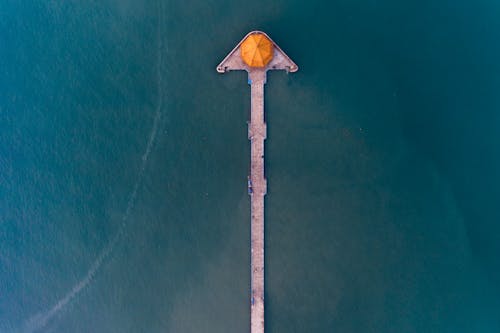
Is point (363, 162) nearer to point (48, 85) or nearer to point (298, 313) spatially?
point (298, 313)

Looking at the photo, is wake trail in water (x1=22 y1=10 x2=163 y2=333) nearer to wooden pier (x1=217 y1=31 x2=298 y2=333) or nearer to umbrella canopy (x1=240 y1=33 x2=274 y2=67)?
wooden pier (x1=217 y1=31 x2=298 y2=333)

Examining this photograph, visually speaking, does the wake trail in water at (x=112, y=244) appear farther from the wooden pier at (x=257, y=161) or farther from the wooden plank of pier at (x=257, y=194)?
the wooden plank of pier at (x=257, y=194)

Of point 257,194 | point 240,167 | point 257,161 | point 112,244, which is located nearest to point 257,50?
point 257,161

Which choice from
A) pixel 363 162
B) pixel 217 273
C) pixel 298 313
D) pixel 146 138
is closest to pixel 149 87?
pixel 146 138

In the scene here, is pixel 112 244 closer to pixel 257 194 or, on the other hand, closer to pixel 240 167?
pixel 240 167

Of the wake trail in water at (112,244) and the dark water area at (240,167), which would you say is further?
the wake trail in water at (112,244)

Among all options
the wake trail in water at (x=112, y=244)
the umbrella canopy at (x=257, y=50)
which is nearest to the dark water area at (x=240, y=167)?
the wake trail in water at (x=112, y=244)

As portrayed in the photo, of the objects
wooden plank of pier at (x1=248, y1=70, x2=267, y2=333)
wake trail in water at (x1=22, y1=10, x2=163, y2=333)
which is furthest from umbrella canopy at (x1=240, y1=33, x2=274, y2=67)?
wake trail in water at (x1=22, y1=10, x2=163, y2=333)
